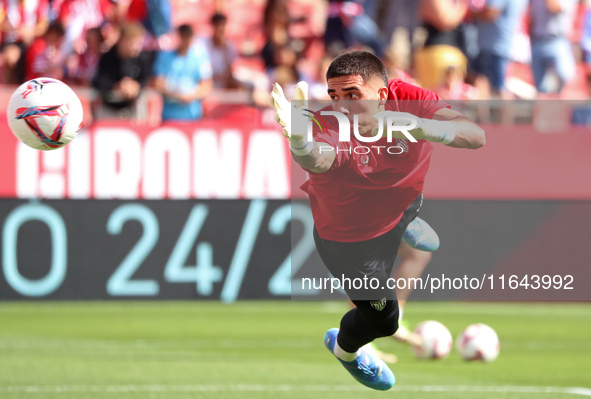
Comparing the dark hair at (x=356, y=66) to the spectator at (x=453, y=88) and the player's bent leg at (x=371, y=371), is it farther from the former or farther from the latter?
the spectator at (x=453, y=88)

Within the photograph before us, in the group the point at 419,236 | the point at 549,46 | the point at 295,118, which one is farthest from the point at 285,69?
the point at 295,118

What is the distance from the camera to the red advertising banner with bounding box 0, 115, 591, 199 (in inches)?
516

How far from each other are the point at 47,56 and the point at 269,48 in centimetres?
316

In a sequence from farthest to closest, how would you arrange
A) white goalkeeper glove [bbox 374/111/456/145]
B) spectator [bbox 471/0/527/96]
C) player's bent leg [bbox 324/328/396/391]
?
spectator [bbox 471/0/527/96] → player's bent leg [bbox 324/328/396/391] → white goalkeeper glove [bbox 374/111/456/145]

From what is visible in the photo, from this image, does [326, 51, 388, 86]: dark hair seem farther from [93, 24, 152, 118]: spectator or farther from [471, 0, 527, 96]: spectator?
[471, 0, 527, 96]: spectator

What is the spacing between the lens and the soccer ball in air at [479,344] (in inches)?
361

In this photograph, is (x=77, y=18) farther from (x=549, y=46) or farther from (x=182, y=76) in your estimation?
(x=549, y=46)

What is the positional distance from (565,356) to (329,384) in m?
3.20

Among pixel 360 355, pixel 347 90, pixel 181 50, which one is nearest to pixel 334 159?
pixel 347 90

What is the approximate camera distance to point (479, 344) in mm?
9188

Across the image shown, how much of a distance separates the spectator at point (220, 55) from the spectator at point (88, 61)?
1.61 meters

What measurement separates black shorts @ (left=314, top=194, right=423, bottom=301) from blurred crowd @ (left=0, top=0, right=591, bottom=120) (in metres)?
6.77

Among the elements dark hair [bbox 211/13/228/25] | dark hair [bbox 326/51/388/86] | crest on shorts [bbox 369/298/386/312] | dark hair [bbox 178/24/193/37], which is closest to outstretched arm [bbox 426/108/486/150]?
dark hair [bbox 326/51/388/86]

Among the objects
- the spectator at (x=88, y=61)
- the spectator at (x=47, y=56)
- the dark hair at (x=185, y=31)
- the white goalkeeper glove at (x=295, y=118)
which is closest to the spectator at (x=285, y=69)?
the dark hair at (x=185, y=31)
